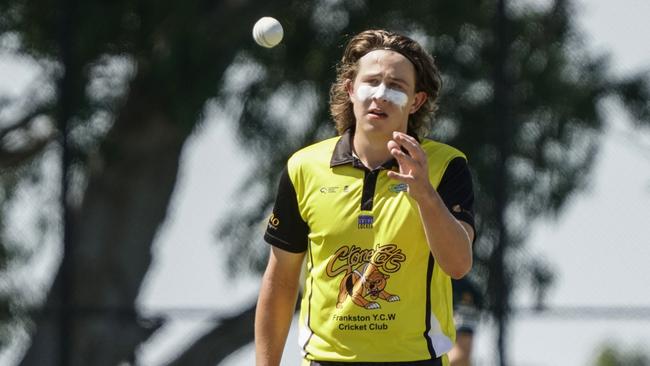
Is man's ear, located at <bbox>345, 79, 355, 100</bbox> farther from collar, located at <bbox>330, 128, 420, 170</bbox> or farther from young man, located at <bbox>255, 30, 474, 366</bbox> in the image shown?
collar, located at <bbox>330, 128, 420, 170</bbox>

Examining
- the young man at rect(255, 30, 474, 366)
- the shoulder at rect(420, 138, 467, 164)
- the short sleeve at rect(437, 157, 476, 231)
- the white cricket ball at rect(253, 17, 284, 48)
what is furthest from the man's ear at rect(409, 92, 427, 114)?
the white cricket ball at rect(253, 17, 284, 48)

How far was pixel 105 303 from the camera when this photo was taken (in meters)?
11.9

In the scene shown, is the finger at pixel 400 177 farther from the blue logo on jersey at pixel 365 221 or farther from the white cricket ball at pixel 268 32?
the white cricket ball at pixel 268 32

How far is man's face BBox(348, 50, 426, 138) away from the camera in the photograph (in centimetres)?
457

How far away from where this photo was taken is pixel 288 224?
15.6ft

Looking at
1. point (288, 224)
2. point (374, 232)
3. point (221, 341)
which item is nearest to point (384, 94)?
point (374, 232)

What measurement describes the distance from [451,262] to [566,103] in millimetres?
A: 8223

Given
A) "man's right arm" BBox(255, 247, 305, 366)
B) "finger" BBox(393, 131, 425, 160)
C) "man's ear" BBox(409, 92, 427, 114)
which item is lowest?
"man's right arm" BBox(255, 247, 305, 366)

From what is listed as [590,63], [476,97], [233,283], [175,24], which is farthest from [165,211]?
[590,63]

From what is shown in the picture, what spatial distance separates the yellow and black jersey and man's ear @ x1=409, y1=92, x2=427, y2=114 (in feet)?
0.40

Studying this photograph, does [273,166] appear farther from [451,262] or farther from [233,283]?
[451,262]

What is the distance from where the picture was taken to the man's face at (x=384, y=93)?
4.57 m

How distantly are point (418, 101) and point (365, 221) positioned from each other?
0.46 meters

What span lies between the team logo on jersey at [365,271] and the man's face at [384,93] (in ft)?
1.19
